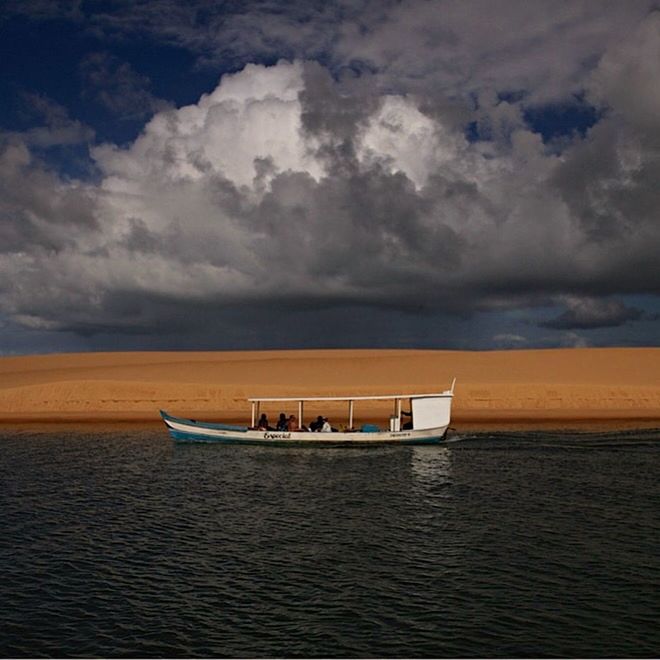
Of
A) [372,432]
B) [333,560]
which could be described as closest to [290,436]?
[372,432]

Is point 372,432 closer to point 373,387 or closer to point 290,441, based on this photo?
point 290,441

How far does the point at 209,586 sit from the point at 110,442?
1280 inches

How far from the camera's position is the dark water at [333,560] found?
15.3m

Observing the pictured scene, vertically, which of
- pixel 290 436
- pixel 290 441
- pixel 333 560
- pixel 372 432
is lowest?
pixel 333 560

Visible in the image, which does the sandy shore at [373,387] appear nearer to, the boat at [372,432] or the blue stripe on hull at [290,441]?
the boat at [372,432]

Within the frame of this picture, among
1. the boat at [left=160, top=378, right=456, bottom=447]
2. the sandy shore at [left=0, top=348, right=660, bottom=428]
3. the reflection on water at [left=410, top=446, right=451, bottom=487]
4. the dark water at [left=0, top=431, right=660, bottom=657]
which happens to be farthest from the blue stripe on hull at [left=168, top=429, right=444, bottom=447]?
the sandy shore at [left=0, top=348, right=660, bottom=428]

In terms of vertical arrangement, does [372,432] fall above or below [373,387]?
below

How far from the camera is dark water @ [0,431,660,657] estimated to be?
50.2 ft

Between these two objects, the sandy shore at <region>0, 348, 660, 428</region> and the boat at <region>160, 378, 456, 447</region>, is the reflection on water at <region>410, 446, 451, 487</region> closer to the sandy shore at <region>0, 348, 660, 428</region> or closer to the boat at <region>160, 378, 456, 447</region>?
the boat at <region>160, 378, 456, 447</region>

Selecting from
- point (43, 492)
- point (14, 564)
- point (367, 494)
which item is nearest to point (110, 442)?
point (43, 492)

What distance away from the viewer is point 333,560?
20.7 meters

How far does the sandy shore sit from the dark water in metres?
27.6

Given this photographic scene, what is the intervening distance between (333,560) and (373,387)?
55550mm

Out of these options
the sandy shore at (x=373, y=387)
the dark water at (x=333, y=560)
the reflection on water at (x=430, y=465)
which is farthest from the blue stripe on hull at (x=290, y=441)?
the sandy shore at (x=373, y=387)
